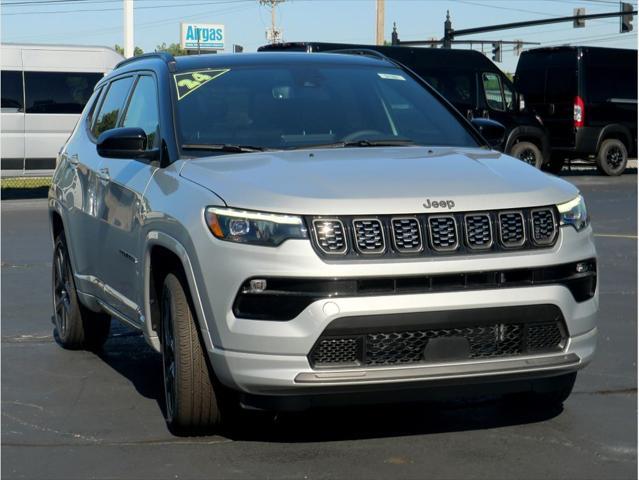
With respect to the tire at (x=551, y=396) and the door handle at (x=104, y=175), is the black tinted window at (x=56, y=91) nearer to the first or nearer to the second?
the door handle at (x=104, y=175)

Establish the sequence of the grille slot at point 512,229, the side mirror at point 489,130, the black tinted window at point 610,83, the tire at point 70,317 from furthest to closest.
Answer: the black tinted window at point 610,83 → the tire at point 70,317 → the side mirror at point 489,130 → the grille slot at point 512,229

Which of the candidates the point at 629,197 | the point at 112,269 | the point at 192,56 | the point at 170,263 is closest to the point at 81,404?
the point at 112,269

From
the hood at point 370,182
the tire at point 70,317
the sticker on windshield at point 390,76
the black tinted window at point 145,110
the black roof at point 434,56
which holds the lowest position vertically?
the tire at point 70,317

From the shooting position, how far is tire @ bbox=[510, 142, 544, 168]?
977 inches

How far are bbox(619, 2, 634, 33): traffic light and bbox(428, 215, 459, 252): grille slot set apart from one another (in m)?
42.9

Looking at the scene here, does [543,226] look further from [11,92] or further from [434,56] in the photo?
[434,56]

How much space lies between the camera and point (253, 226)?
16.1 ft

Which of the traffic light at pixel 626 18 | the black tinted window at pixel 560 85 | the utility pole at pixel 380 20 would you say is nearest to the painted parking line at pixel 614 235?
the black tinted window at pixel 560 85

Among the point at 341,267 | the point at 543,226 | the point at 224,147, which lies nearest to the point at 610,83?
the point at 224,147

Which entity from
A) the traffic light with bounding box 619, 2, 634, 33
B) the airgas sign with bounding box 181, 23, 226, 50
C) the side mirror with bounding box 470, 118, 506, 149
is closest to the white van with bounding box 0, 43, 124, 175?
the side mirror with bounding box 470, 118, 506, 149

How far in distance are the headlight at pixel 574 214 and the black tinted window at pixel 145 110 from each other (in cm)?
209

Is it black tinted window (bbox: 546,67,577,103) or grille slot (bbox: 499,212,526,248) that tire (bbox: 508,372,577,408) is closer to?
grille slot (bbox: 499,212,526,248)

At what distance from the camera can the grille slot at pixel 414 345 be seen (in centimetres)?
485

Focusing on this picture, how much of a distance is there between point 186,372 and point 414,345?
992 millimetres
